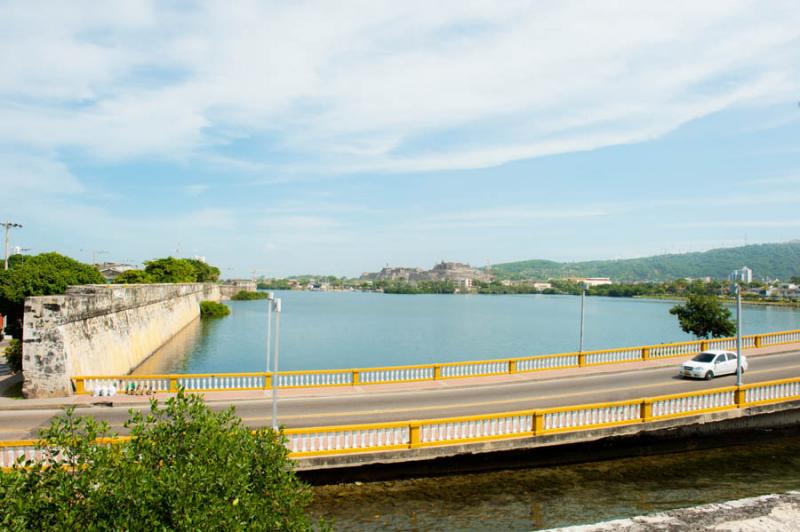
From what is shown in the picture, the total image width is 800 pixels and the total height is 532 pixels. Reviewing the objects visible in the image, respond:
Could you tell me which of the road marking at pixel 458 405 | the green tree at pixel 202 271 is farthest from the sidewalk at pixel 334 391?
the green tree at pixel 202 271

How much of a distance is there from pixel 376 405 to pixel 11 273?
2710 centimetres

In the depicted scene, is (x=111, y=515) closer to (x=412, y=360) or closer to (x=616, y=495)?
(x=616, y=495)

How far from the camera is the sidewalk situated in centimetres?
2011

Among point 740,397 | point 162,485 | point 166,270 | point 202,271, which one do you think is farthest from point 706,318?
point 202,271

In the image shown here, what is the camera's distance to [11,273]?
3297cm

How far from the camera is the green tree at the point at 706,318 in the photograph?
39719mm

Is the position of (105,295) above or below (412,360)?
above

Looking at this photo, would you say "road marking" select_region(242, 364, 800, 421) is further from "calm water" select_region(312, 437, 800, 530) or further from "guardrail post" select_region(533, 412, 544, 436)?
"guardrail post" select_region(533, 412, 544, 436)

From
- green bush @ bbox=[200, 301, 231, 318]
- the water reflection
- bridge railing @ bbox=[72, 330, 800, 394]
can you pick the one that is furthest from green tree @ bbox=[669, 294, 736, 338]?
green bush @ bbox=[200, 301, 231, 318]

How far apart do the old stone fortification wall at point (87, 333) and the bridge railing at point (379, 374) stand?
1.27 meters

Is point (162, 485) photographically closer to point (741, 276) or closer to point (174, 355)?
point (741, 276)

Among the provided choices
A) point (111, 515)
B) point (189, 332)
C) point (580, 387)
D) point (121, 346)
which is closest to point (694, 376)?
point (580, 387)

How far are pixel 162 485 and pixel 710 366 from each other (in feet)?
81.9

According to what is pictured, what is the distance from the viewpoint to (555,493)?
15.6m
